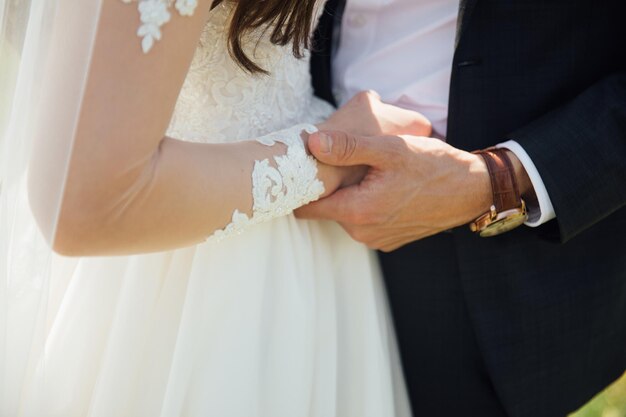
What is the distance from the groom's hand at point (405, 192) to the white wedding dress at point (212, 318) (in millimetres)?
108

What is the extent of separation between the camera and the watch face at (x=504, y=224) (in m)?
1.25

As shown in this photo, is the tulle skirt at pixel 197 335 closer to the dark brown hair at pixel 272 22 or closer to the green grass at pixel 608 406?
the dark brown hair at pixel 272 22

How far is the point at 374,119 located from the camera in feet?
4.08

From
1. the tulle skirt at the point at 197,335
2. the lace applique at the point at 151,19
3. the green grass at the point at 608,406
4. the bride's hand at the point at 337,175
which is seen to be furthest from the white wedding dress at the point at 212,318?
the green grass at the point at 608,406

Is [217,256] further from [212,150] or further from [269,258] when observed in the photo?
[212,150]

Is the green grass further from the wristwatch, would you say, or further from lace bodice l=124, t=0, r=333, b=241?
lace bodice l=124, t=0, r=333, b=241

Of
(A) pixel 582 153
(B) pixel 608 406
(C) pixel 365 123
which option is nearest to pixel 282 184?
(C) pixel 365 123

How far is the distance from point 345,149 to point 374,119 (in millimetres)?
137

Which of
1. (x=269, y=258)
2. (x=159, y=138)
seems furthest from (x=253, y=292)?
(x=159, y=138)

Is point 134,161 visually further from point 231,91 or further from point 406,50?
point 406,50

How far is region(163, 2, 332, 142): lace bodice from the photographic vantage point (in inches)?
43.4

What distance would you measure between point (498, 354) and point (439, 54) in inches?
23.8

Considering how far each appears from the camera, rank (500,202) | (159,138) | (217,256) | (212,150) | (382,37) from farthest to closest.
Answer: (382,37), (500,202), (217,256), (212,150), (159,138)

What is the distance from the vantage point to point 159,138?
0.88 m
